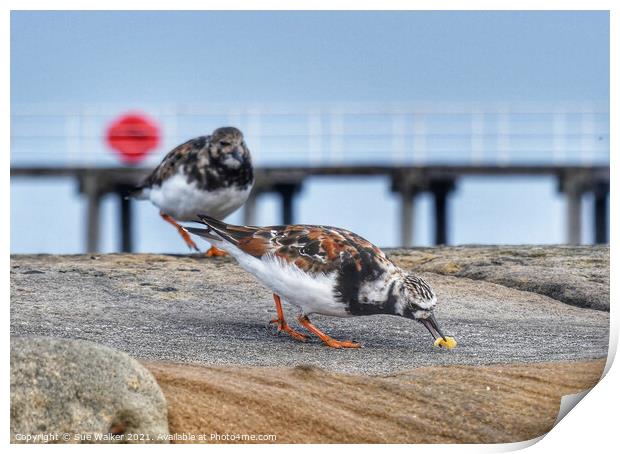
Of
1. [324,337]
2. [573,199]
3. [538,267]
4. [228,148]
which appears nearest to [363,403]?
[324,337]

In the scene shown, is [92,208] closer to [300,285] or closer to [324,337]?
[300,285]

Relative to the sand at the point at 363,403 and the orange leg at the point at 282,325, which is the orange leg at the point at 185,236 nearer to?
the orange leg at the point at 282,325

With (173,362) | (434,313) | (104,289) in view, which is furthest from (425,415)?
(104,289)

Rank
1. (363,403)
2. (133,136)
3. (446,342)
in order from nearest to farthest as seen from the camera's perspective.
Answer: (363,403)
(446,342)
(133,136)

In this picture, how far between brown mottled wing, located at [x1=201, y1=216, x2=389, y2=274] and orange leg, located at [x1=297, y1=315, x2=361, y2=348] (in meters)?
0.27

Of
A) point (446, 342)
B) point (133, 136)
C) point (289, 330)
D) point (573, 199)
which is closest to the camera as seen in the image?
point (446, 342)

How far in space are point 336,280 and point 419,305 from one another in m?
0.41

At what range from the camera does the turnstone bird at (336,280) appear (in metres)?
5.47

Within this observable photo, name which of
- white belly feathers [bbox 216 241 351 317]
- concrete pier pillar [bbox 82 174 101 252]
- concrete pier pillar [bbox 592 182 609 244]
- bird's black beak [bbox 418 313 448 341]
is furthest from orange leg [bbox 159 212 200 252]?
concrete pier pillar [bbox 592 182 609 244]

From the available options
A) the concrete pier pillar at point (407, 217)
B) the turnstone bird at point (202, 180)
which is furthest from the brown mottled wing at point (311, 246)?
the concrete pier pillar at point (407, 217)

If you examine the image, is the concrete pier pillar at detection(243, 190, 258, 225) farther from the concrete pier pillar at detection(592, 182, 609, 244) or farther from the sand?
the concrete pier pillar at detection(592, 182, 609, 244)

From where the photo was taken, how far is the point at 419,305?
550 centimetres

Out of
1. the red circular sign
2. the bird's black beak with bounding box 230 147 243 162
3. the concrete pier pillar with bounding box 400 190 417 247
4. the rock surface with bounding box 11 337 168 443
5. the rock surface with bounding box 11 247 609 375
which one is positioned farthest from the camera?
the concrete pier pillar with bounding box 400 190 417 247

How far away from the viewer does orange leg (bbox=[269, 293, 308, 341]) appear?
18.2ft
